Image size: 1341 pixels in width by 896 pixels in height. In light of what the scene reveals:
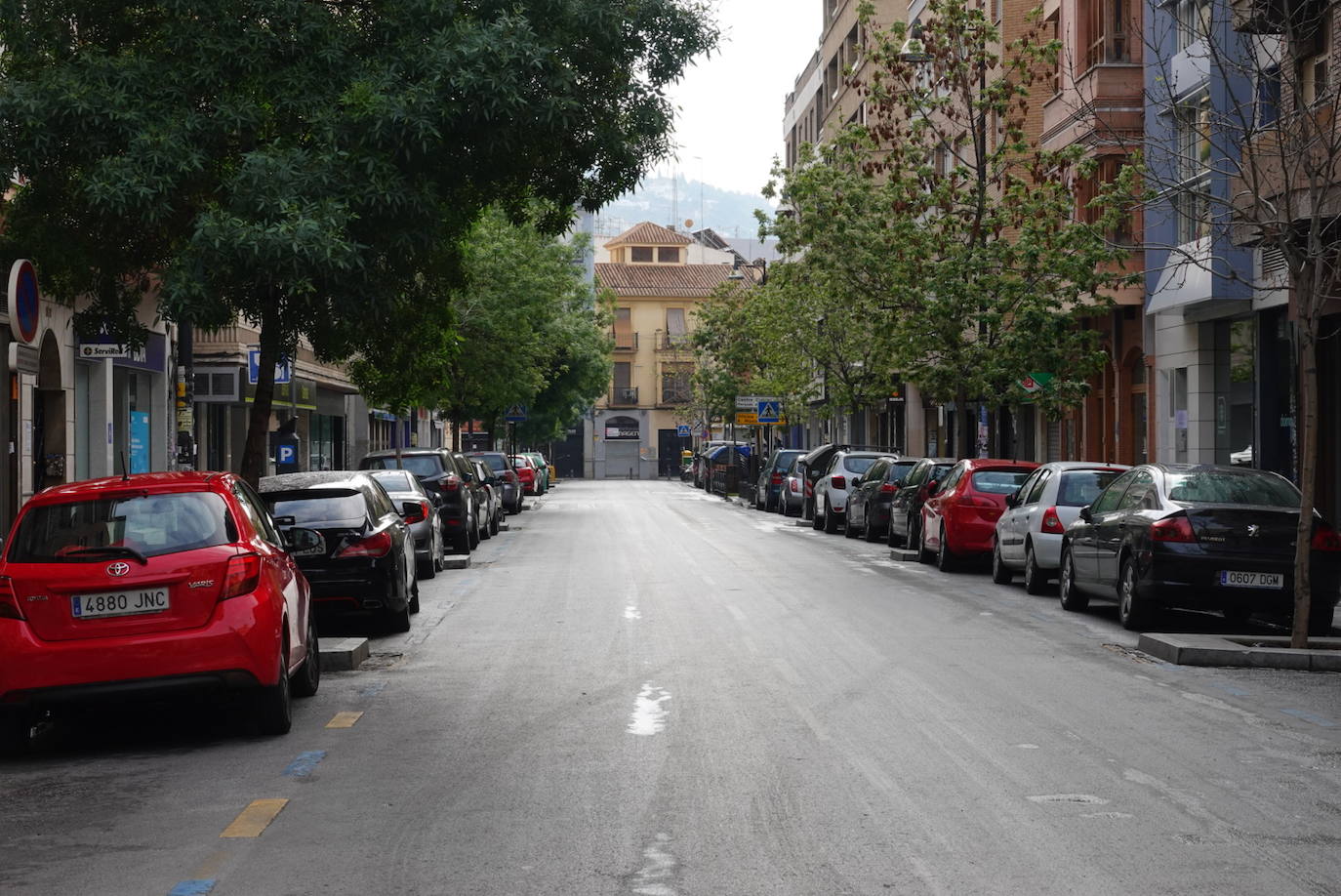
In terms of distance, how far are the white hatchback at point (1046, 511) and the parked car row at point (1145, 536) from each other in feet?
0.05

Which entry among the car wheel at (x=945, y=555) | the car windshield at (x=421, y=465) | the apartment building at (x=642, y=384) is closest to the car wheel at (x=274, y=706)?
the car wheel at (x=945, y=555)

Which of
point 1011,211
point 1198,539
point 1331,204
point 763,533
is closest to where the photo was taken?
point 1198,539

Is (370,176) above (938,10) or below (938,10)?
below

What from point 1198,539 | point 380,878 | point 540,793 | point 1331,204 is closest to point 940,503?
point 1331,204

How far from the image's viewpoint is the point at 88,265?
658 inches

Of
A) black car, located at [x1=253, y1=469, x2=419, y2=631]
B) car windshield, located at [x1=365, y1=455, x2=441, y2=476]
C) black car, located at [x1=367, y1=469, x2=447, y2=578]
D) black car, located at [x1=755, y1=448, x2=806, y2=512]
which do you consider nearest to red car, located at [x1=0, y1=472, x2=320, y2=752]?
black car, located at [x1=253, y1=469, x2=419, y2=631]

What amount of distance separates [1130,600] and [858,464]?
A: 21.0 metres

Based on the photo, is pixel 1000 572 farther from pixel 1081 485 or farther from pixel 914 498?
pixel 914 498

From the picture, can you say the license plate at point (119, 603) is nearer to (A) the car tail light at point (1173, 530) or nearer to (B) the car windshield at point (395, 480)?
(A) the car tail light at point (1173, 530)

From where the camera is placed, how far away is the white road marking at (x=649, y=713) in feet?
32.7

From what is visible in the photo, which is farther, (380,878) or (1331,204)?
(1331,204)

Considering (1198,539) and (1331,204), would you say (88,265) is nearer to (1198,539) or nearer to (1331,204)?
(1198,539)

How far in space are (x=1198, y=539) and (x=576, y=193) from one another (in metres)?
6.28

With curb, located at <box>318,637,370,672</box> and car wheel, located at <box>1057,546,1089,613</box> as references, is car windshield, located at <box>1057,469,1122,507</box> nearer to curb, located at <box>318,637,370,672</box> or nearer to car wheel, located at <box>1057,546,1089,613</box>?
car wheel, located at <box>1057,546,1089,613</box>
